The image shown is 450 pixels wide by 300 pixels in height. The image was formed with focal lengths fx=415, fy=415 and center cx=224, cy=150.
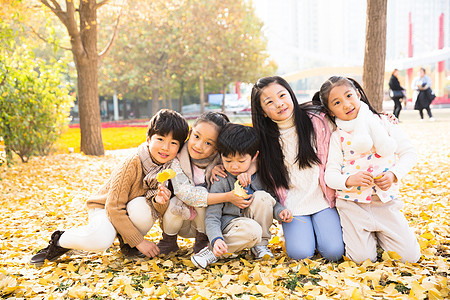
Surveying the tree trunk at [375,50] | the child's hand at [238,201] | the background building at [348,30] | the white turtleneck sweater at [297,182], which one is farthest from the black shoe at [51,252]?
the background building at [348,30]

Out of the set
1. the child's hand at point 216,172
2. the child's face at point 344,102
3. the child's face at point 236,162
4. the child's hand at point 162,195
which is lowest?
the child's hand at point 162,195

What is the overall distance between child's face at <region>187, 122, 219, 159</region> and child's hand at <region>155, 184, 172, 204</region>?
313 millimetres

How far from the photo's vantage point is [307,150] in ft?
9.61

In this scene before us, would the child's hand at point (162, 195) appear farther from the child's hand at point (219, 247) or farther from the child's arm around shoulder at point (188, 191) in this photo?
the child's hand at point (219, 247)

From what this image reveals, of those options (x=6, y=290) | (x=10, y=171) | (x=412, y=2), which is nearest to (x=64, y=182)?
(x=10, y=171)

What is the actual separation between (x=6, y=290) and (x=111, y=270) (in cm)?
64

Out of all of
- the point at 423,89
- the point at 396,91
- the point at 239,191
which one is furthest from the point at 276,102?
the point at 423,89

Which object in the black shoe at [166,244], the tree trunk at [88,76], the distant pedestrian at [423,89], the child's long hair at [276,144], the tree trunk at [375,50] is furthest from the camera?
the distant pedestrian at [423,89]

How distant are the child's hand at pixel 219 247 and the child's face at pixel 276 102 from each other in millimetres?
952

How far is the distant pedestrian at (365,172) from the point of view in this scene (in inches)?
108

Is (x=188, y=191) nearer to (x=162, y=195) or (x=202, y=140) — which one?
(x=162, y=195)

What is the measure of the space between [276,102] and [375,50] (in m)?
3.30

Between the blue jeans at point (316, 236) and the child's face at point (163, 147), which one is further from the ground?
the child's face at point (163, 147)

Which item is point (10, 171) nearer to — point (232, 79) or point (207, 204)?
point (207, 204)
